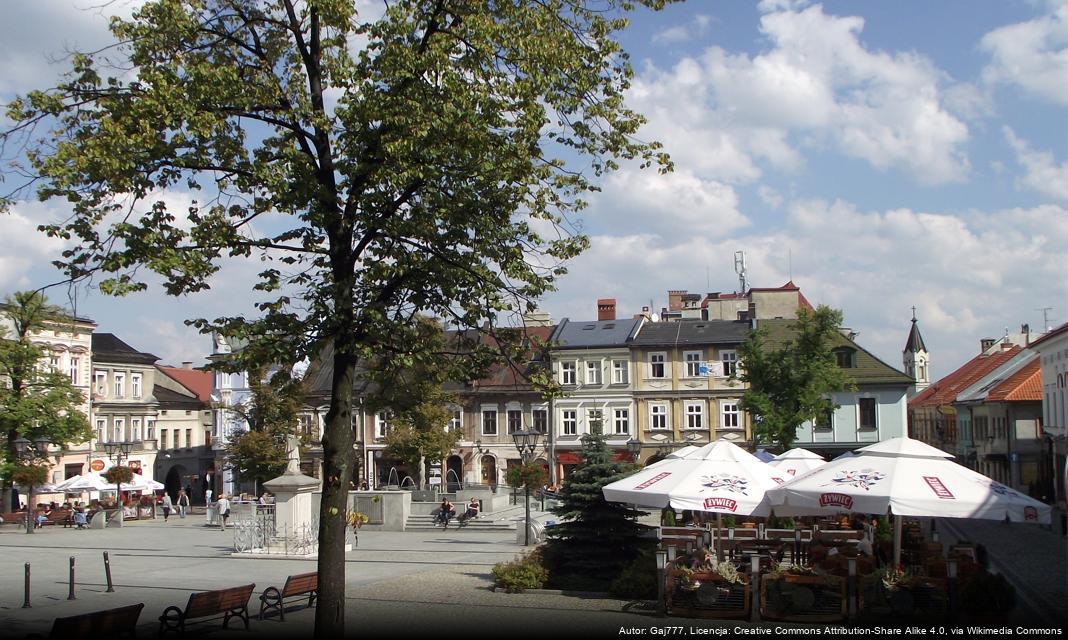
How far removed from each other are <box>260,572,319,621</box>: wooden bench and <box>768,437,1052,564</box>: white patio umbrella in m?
7.98

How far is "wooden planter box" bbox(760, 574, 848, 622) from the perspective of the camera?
48.0 feet

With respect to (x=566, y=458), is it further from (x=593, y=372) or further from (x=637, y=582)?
(x=637, y=582)

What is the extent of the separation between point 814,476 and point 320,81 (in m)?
9.46

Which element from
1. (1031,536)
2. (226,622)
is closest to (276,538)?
(226,622)

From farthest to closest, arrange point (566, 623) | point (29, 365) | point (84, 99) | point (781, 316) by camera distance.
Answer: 1. point (781, 316)
2. point (29, 365)
3. point (566, 623)
4. point (84, 99)

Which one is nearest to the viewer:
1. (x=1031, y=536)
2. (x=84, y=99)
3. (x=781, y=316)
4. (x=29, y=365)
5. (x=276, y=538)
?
(x=84, y=99)

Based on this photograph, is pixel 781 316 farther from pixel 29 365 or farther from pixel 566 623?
pixel 566 623

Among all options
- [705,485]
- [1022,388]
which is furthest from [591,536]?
[1022,388]

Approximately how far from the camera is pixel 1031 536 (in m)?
32.9

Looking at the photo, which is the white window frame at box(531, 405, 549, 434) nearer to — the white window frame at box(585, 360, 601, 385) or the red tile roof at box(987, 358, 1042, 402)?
the white window frame at box(585, 360, 601, 385)

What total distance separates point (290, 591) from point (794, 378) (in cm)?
2968

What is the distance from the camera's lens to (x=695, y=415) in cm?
5844

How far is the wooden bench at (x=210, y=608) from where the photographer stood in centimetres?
1462

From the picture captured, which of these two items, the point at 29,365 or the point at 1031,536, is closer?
the point at 1031,536
